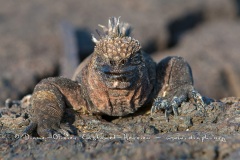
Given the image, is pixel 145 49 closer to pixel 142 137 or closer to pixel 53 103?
pixel 53 103

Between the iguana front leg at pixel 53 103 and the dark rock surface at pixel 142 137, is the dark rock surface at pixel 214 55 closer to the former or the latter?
the iguana front leg at pixel 53 103

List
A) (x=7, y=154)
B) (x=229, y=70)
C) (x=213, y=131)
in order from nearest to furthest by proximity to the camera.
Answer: (x=7, y=154) < (x=213, y=131) < (x=229, y=70)

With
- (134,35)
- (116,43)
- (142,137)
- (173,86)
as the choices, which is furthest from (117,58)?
(134,35)

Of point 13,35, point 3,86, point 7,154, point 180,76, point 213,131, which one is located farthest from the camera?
point 13,35

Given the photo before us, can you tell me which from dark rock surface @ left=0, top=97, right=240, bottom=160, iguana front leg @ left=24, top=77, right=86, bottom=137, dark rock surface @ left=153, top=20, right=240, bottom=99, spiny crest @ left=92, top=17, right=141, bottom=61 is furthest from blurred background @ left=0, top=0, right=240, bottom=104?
spiny crest @ left=92, top=17, right=141, bottom=61

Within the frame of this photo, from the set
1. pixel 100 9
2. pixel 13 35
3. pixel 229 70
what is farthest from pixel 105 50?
pixel 100 9

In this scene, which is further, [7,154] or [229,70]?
[229,70]

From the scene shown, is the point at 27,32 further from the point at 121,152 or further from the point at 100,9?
the point at 121,152

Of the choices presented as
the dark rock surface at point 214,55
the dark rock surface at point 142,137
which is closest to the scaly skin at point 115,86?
the dark rock surface at point 142,137
